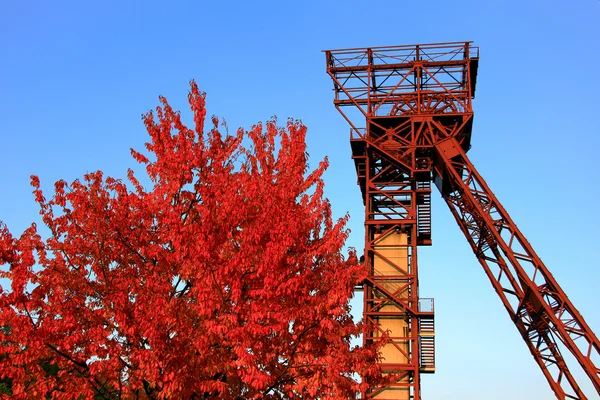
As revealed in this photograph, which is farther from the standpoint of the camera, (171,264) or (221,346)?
(171,264)

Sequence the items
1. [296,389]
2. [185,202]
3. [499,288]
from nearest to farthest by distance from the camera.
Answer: [296,389] < [185,202] < [499,288]

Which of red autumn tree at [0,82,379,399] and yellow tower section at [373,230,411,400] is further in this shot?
yellow tower section at [373,230,411,400]

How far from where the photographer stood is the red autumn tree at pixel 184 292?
1348 centimetres

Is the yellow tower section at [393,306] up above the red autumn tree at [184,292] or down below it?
above

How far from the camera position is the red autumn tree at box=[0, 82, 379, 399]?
1348 cm

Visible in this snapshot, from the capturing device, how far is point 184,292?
15836mm

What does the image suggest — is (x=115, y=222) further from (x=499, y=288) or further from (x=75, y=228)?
(x=499, y=288)

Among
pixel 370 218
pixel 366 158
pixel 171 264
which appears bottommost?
pixel 171 264

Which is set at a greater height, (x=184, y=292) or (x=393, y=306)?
(x=393, y=306)

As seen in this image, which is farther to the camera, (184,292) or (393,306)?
(393,306)

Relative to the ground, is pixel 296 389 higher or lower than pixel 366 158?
lower

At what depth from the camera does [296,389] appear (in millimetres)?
15148

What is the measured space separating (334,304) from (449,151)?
16990mm

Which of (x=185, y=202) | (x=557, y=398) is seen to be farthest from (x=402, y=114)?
(x=185, y=202)
